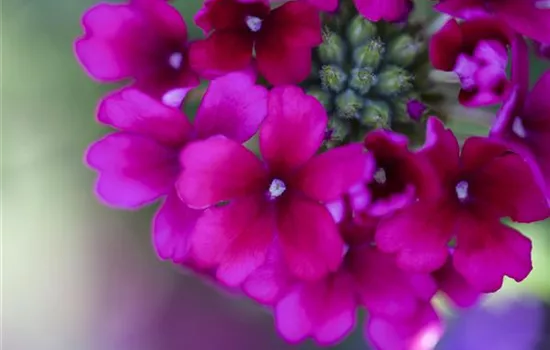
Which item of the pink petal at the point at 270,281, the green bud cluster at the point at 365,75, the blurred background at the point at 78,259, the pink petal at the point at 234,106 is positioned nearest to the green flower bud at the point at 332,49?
the green bud cluster at the point at 365,75

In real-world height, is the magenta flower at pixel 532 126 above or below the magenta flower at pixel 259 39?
below

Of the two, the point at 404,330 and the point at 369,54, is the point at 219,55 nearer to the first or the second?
the point at 369,54

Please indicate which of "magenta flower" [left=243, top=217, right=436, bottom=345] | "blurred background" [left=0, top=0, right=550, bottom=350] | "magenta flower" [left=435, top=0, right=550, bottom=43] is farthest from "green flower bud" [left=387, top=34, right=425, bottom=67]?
"blurred background" [left=0, top=0, right=550, bottom=350]

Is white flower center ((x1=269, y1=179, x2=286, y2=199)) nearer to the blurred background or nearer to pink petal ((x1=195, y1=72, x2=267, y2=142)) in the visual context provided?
pink petal ((x1=195, y1=72, x2=267, y2=142))

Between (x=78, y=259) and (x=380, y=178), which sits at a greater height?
(x=380, y=178)

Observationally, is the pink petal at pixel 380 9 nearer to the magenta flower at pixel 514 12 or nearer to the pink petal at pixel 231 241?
the magenta flower at pixel 514 12

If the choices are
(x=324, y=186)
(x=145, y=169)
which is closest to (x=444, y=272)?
(x=324, y=186)

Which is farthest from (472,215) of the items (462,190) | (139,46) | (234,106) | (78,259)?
(78,259)
